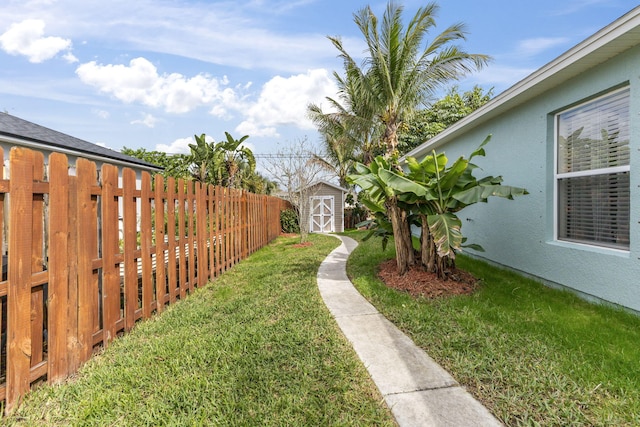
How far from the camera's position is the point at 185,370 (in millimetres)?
2586

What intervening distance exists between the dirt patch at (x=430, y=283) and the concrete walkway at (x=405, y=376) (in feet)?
3.14

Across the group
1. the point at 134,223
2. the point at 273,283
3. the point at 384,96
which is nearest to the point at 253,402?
the point at 134,223

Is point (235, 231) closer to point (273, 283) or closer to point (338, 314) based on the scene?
point (273, 283)

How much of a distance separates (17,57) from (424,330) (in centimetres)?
1566

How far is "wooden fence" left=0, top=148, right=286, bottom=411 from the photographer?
7.03ft

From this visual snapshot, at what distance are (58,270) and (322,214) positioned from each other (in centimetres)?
1705

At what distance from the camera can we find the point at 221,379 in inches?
96.5

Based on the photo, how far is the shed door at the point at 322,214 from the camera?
19312 mm

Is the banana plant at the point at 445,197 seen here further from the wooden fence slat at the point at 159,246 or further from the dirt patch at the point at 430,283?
the wooden fence slat at the point at 159,246

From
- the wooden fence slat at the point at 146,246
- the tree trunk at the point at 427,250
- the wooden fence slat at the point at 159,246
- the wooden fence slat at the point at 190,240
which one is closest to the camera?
the wooden fence slat at the point at 146,246

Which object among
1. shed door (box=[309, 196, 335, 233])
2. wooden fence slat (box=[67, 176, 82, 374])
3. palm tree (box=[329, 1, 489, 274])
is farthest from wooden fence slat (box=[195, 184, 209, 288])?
shed door (box=[309, 196, 335, 233])

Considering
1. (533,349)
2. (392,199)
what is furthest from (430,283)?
(533,349)

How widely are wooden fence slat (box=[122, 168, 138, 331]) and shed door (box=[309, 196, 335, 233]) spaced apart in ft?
52.0

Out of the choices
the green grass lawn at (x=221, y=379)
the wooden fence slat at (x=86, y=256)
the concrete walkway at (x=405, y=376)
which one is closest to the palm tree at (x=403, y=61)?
the concrete walkway at (x=405, y=376)
